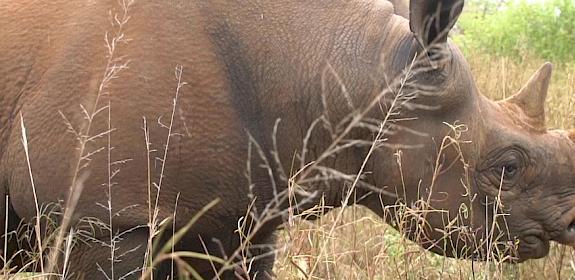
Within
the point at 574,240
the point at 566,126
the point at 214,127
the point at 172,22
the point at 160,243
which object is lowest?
the point at 566,126

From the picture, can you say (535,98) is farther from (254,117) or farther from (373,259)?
(254,117)

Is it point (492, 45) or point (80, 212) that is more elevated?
point (80, 212)

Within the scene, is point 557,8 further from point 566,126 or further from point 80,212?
point 80,212

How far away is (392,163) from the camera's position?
450 centimetres

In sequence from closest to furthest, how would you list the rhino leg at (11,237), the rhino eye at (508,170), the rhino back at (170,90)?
the rhino back at (170,90), the rhino leg at (11,237), the rhino eye at (508,170)

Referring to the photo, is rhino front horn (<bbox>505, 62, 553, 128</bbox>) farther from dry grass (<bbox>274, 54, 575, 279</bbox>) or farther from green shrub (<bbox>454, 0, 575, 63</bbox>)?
green shrub (<bbox>454, 0, 575, 63</bbox>)

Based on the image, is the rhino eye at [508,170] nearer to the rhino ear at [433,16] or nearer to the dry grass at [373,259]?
the dry grass at [373,259]

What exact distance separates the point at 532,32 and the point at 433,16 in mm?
9730

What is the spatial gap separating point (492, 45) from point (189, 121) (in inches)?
407

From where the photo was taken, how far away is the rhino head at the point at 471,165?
446cm

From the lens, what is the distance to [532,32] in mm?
13711

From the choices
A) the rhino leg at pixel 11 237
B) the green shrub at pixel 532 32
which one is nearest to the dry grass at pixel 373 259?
the rhino leg at pixel 11 237

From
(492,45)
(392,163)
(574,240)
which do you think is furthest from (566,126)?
(492,45)

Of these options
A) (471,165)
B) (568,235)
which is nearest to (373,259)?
(471,165)
